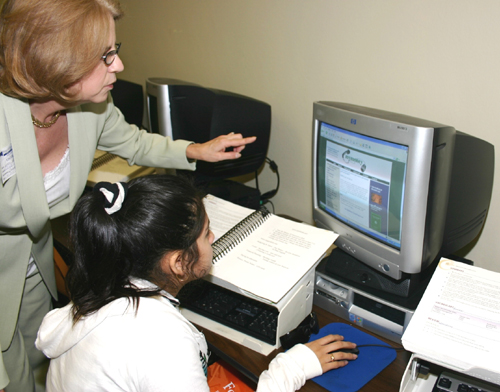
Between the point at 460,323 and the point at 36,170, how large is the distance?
100 centimetres

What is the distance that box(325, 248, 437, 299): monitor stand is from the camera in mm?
1056

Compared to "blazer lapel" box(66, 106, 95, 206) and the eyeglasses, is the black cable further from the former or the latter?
the eyeglasses

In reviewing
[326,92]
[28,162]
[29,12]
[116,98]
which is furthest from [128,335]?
[116,98]

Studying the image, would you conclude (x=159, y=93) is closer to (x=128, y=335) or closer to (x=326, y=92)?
(x=326, y=92)

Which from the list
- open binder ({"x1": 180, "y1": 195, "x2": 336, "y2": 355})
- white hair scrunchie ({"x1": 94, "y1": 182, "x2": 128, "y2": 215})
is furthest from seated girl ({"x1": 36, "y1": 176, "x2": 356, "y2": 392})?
open binder ({"x1": 180, "y1": 195, "x2": 336, "y2": 355})

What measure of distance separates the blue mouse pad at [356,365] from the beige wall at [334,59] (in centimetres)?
48

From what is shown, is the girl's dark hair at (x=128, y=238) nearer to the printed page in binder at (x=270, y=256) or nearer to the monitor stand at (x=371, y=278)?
the printed page in binder at (x=270, y=256)

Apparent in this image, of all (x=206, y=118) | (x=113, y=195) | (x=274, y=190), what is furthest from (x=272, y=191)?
(x=113, y=195)

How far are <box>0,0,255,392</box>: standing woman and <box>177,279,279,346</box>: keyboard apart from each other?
16.1 inches

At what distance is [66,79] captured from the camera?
2.95ft

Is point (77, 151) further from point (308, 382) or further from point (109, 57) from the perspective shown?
point (308, 382)

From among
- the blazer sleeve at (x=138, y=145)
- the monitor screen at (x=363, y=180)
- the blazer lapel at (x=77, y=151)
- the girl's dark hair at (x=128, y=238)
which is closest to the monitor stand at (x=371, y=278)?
the monitor screen at (x=363, y=180)

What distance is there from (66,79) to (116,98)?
1209 millimetres

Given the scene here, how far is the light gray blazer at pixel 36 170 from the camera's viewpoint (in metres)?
1.00
